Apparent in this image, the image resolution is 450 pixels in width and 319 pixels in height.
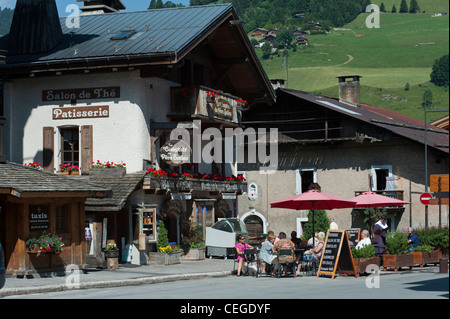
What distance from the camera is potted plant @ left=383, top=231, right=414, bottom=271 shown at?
77.4 feet

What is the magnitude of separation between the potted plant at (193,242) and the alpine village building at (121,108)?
0.33 metres

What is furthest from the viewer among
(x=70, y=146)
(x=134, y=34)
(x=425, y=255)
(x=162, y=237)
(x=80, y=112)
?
(x=134, y=34)

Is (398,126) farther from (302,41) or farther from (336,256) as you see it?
(302,41)

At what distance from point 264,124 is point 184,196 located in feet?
52.9

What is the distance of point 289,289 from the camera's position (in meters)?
17.7

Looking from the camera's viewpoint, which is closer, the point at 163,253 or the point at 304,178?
the point at 163,253

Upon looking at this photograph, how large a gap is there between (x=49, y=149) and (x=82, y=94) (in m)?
2.21

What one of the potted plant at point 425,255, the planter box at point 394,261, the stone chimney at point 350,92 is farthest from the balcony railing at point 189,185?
the stone chimney at point 350,92

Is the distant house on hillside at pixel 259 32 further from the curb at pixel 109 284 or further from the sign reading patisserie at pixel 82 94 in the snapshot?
the curb at pixel 109 284

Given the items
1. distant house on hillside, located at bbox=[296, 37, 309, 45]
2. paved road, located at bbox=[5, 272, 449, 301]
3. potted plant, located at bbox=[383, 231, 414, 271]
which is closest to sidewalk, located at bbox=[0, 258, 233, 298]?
paved road, located at bbox=[5, 272, 449, 301]

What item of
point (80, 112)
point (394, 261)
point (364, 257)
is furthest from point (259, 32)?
point (364, 257)

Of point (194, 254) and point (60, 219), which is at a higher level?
point (60, 219)

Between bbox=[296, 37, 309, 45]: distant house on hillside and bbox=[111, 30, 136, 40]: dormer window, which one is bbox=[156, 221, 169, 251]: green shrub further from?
bbox=[296, 37, 309, 45]: distant house on hillside

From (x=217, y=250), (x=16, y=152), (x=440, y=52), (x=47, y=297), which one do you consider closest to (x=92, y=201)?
(x=16, y=152)
